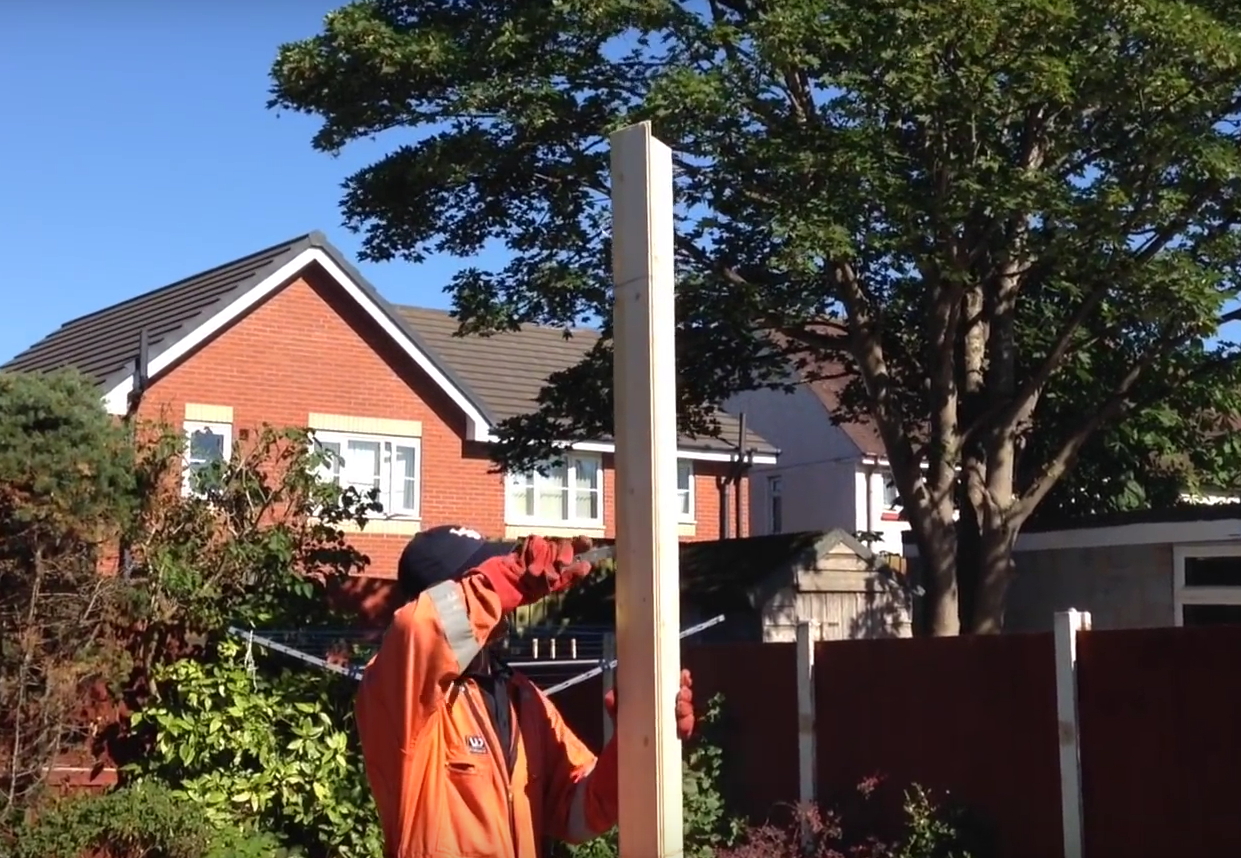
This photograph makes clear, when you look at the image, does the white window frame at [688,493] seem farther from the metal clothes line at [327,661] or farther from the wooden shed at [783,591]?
the metal clothes line at [327,661]

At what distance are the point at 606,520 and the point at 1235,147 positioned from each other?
51.3ft

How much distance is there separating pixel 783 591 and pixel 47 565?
22.3 ft

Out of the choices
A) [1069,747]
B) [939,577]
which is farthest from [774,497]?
[1069,747]

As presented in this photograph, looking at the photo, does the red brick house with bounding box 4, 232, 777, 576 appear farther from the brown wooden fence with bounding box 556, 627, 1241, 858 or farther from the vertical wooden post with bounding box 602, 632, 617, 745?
the brown wooden fence with bounding box 556, 627, 1241, 858

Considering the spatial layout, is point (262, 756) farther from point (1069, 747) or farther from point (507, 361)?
point (507, 361)

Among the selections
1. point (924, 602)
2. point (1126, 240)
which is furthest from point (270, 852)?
point (1126, 240)

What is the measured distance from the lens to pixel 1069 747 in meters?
8.65

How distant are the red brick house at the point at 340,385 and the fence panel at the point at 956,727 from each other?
13.1 metres

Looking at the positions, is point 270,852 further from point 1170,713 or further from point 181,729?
point 1170,713

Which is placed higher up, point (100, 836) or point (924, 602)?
point (924, 602)

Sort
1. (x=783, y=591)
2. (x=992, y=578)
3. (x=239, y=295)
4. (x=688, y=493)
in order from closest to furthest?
(x=992, y=578)
(x=783, y=591)
(x=239, y=295)
(x=688, y=493)

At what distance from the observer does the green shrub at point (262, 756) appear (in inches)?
379

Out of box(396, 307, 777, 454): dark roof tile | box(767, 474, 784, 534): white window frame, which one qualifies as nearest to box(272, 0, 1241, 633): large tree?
box(396, 307, 777, 454): dark roof tile

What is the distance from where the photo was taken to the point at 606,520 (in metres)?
26.2
